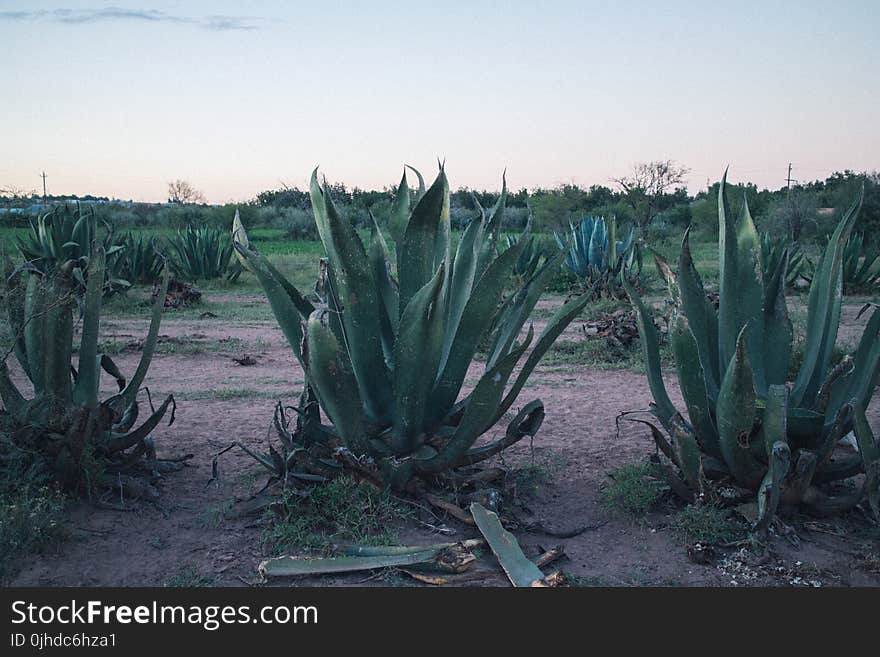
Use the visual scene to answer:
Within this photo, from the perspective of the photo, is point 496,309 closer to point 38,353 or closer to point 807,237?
point 38,353

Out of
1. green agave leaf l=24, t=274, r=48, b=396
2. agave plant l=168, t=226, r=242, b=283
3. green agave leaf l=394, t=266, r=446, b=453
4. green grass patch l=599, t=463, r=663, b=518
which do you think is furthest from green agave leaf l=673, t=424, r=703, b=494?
agave plant l=168, t=226, r=242, b=283

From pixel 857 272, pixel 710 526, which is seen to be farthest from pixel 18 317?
pixel 857 272

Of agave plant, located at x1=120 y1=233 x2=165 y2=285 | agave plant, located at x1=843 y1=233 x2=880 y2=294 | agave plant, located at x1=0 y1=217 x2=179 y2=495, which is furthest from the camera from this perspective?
agave plant, located at x1=120 y1=233 x2=165 y2=285

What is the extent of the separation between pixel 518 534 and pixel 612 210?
3116 centimetres

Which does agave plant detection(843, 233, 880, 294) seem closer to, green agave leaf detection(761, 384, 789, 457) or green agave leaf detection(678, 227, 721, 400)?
green agave leaf detection(678, 227, 721, 400)

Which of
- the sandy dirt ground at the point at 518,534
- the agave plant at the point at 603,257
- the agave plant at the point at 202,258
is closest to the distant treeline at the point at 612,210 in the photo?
the agave plant at the point at 202,258

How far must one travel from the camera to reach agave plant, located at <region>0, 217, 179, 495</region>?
11.5 feet

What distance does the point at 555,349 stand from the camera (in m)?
8.37

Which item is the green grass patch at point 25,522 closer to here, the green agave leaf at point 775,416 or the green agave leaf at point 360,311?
the green agave leaf at point 360,311

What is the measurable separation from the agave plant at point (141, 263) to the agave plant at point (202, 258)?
3.18ft

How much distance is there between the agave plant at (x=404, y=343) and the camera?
3.26 m

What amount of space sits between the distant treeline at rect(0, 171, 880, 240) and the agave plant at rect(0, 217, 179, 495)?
17566 millimetres

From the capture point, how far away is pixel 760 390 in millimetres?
3600

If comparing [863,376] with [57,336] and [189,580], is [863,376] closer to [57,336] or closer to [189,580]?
[189,580]
